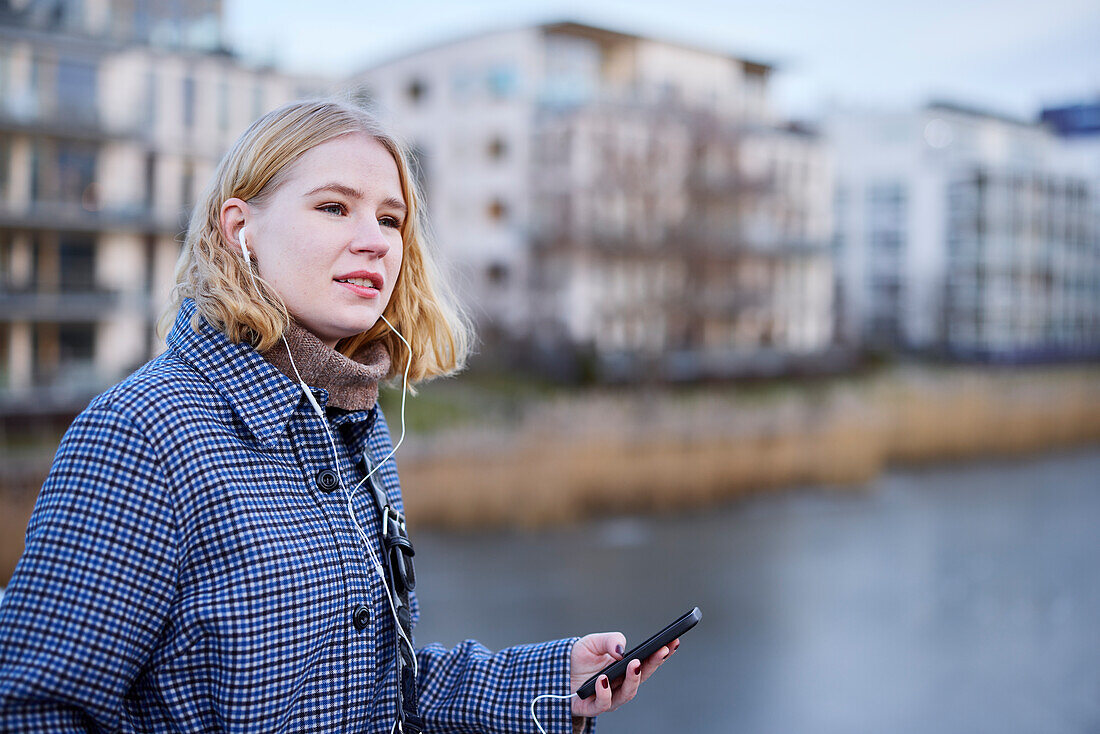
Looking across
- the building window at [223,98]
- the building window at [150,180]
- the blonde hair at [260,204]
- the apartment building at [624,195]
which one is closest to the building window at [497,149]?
Answer: the apartment building at [624,195]

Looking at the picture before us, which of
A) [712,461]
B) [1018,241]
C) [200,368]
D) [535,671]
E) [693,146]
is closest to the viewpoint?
[200,368]

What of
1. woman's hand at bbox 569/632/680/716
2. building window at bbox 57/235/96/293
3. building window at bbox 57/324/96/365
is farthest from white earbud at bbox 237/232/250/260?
building window at bbox 57/324/96/365

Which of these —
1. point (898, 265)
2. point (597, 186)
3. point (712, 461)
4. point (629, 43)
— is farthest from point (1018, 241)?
point (712, 461)

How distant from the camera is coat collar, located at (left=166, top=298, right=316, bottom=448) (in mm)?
1040

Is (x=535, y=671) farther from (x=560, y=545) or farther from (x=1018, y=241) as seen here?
(x=1018, y=241)

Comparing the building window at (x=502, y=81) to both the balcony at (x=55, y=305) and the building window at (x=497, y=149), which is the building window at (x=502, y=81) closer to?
the building window at (x=497, y=149)

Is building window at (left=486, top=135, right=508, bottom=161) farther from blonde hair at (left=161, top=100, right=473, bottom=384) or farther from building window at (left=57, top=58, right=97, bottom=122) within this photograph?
blonde hair at (left=161, top=100, right=473, bottom=384)

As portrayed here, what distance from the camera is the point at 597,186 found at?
18953 mm

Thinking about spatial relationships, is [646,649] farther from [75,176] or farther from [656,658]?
[75,176]

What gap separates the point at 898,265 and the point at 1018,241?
5155mm

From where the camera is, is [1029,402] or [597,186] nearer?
[1029,402]

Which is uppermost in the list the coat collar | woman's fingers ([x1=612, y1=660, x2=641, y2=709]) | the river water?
the coat collar

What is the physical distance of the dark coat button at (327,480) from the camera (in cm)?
110

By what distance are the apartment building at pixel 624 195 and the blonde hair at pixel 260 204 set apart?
14154 mm
